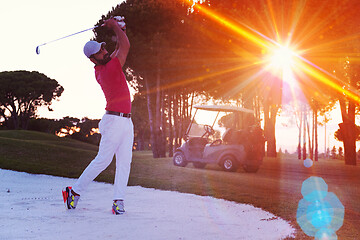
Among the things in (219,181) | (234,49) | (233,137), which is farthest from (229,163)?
(234,49)

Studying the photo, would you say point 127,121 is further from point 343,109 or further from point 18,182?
point 343,109

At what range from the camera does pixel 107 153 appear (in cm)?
501

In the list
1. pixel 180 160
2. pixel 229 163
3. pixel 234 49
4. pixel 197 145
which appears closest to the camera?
pixel 229 163

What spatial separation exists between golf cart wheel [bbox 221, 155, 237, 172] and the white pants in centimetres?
1057

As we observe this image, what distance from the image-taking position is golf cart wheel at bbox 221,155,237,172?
1533 cm

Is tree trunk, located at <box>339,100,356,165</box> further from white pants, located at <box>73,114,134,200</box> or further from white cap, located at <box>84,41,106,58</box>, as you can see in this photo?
white cap, located at <box>84,41,106,58</box>

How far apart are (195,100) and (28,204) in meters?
33.2

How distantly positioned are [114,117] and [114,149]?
1.37 feet

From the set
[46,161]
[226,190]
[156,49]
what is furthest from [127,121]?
[156,49]

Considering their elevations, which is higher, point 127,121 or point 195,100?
point 195,100

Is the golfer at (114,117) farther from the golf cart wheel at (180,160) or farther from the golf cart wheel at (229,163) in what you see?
the golf cart wheel at (180,160)

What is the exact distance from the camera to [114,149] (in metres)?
5.04

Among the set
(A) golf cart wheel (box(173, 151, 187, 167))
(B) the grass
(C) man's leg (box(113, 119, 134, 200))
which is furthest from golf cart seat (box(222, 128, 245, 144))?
(C) man's leg (box(113, 119, 134, 200))

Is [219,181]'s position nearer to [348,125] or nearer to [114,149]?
[114,149]
